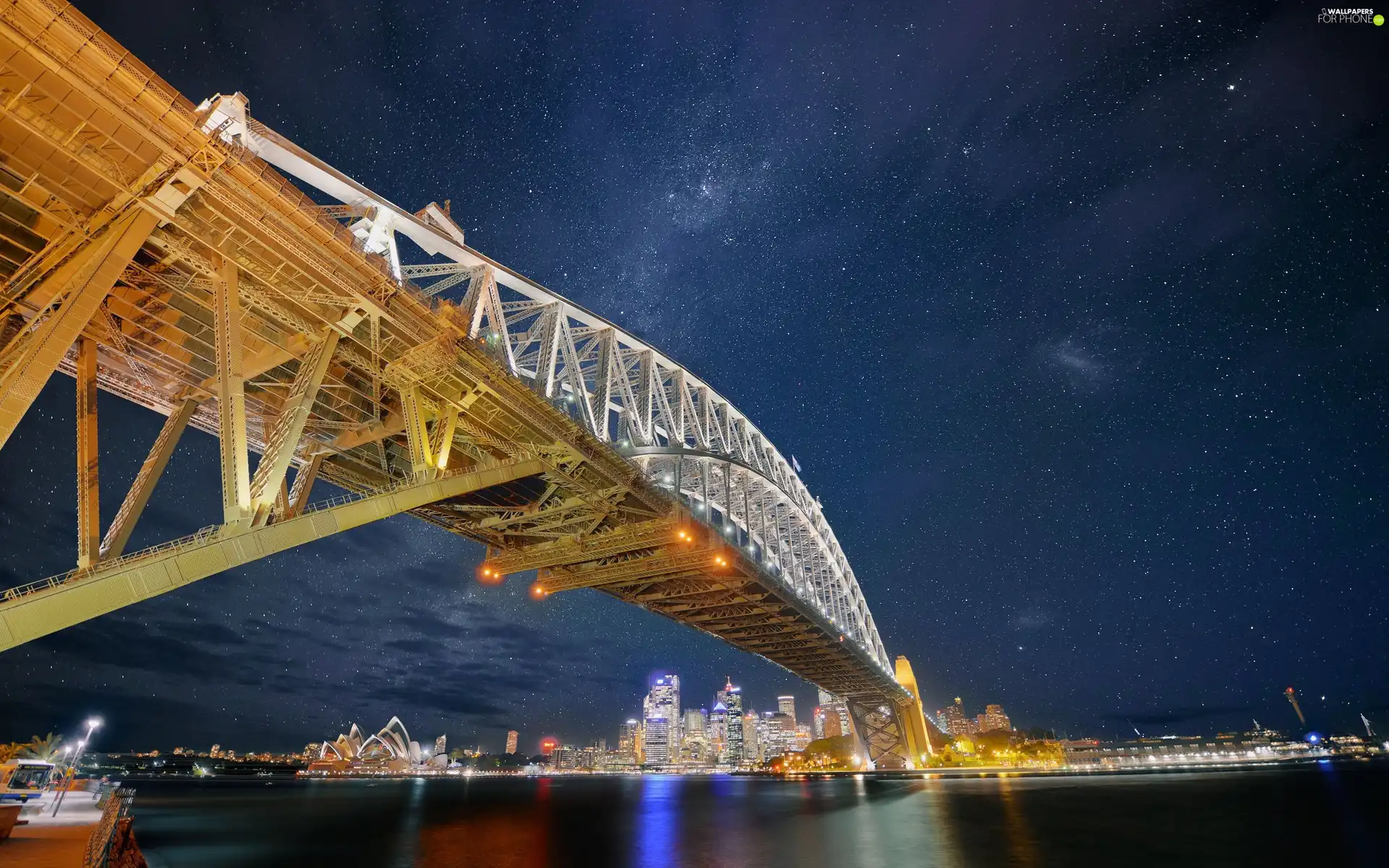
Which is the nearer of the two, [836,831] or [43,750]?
[836,831]

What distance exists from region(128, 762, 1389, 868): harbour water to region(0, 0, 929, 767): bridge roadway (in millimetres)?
13092

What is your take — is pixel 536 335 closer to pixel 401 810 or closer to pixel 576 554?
pixel 576 554

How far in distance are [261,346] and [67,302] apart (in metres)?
7.41

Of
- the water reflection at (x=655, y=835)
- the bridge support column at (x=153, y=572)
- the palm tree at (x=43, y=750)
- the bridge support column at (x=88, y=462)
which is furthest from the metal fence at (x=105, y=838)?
the palm tree at (x=43, y=750)

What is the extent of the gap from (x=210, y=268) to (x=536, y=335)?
12.9 m

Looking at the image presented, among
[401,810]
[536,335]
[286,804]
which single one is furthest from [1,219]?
[286,804]

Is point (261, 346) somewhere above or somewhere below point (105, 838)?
above

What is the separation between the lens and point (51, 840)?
15.9 meters

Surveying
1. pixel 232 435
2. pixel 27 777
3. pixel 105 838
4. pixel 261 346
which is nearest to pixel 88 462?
pixel 232 435

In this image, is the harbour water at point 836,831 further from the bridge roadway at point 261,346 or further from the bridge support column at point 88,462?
the bridge support column at point 88,462

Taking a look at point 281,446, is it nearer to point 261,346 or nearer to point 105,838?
point 261,346

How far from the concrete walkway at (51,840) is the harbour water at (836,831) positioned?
3.28m

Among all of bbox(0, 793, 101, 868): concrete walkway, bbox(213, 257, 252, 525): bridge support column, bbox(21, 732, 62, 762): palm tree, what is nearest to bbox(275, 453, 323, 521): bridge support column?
bbox(213, 257, 252, 525): bridge support column

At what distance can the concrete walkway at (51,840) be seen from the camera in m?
12.7
